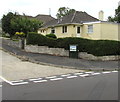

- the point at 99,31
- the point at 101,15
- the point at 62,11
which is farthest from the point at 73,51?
the point at 62,11

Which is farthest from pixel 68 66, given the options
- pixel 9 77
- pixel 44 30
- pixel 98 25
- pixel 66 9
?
pixel 66 9

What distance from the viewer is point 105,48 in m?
19.2

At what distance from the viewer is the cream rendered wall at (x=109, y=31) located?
1064 inches

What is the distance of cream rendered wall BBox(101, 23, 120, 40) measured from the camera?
2702cm

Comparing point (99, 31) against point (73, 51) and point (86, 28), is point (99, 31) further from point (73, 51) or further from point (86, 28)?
→ point (73, 51)

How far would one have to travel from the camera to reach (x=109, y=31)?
2772cm

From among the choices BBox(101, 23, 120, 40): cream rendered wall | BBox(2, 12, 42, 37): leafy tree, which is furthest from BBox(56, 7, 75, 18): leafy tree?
BBox(101, 23, 120, 40): cream rendered wall

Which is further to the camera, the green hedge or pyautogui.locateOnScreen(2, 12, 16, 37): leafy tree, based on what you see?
pyautogui.locateOnScreen(2, 12, 16, 37): leafy tree

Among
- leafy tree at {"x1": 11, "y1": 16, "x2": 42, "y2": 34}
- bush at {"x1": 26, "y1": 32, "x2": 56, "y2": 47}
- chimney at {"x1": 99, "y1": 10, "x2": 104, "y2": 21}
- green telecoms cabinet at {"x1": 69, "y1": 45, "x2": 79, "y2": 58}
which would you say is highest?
chimney at {"x1": 99, "y1": 10, "x2": 104, "y2": 21}

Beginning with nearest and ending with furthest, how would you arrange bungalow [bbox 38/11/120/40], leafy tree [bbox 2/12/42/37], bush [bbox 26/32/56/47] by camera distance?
bush [bbox 26/32/56/47], bungalow [bbox 38/11/120/40], leafy tree [bbox 2/12/42/37]

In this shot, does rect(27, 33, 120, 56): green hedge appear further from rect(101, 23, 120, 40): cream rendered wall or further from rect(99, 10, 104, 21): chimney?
rect(99, 10, 104, 21): chimney

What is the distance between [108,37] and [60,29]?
784 cm

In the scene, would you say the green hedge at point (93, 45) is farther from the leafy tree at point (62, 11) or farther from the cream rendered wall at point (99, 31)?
the leafy tree at point (62, 11)

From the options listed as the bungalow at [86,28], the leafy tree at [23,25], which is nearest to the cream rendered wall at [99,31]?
the bungalow at [86,28]
